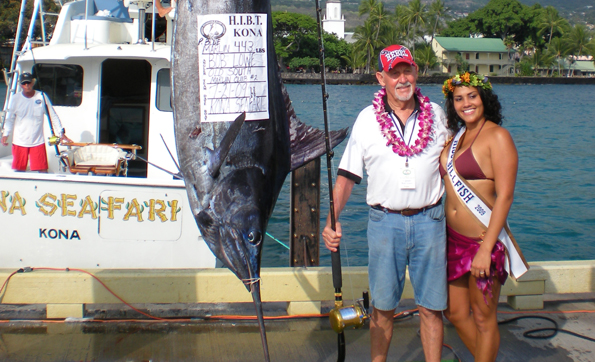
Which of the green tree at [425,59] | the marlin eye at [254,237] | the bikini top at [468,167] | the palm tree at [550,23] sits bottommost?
the marlin eye at [254,237]

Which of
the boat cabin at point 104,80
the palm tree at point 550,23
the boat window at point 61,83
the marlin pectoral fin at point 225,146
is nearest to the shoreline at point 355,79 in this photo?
the palm tree at point 550,23

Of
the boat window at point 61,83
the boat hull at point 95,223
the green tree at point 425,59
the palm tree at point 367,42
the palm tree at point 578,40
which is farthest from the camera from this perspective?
the palm tree at point 578,40

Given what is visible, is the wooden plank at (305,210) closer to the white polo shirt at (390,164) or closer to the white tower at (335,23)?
the white polo shirt at (390,164)

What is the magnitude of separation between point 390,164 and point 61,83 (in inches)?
177

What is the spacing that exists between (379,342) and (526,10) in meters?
92.5

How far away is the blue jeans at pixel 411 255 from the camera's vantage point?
2.34 meters

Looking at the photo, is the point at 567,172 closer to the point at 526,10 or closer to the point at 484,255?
the point at 484,255

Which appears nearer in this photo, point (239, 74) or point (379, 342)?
point (239, 74)

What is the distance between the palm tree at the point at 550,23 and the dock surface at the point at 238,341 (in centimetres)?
8824

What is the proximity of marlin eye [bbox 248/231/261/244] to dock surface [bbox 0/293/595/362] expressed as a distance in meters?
1.30

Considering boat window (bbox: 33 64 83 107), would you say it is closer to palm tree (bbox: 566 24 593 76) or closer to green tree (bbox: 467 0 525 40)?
palm tree (bbox: 566 24 593 76)

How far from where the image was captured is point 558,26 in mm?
82250

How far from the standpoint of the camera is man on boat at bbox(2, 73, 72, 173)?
515cm

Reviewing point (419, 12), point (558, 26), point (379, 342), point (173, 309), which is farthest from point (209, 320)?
point (558, 26)
